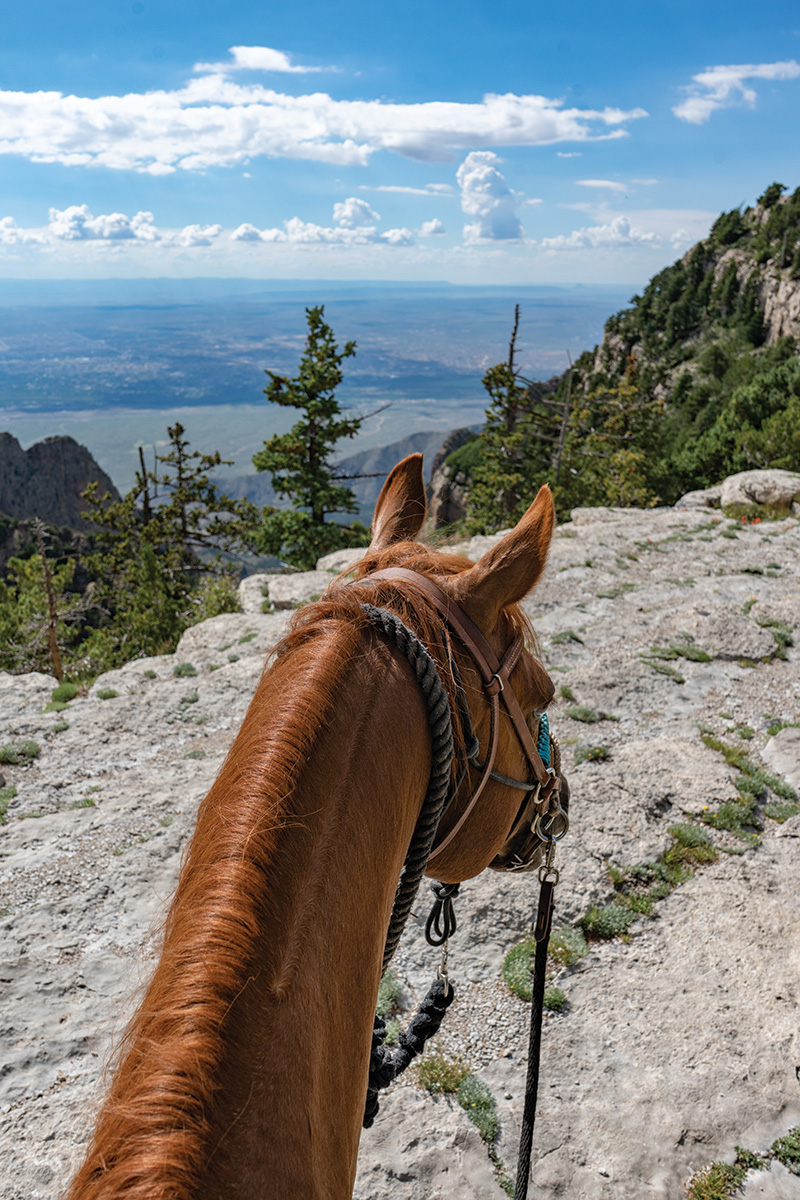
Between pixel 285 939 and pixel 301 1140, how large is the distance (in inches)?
11.0

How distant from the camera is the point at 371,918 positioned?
1231 millimetres

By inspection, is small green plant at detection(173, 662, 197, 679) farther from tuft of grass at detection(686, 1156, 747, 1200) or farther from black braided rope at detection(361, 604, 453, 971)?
black braided rope at detection(361, 604, 453, 971)

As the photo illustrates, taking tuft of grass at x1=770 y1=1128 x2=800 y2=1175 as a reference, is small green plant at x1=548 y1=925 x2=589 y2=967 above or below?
above

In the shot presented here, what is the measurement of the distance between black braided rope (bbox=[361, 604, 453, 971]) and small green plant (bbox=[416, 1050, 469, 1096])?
8.51 ft

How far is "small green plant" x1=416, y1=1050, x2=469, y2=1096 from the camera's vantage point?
3357 mm

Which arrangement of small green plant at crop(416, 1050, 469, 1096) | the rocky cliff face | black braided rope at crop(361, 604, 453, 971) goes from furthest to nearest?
the rocky cliff face, small green plant at crop(416, 1050, 469, 1096), black braided rope at crop(361, 604, 453, 971)

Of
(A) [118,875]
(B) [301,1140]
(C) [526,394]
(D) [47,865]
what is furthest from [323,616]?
(C) [526,394]

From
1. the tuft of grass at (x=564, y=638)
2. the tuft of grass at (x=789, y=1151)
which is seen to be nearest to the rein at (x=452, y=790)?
the tuft of grass at (x=789, y=1151)

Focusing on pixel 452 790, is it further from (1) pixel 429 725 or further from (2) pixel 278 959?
(2) pixel 278 959

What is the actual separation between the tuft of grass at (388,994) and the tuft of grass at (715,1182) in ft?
5.37

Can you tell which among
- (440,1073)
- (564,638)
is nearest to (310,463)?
(564,638)

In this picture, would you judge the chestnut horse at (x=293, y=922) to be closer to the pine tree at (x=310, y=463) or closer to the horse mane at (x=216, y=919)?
the horse mane at (x=216, y=919)

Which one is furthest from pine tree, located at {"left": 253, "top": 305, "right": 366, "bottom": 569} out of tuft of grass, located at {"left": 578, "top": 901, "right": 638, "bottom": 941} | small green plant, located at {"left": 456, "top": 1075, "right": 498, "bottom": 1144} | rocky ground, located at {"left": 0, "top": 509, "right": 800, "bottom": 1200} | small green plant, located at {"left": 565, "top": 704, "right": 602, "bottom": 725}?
small green plant, located at {"left": 456, "top": 1075, "right": 498, "bottom": 1144}

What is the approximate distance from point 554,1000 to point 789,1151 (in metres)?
1.26
